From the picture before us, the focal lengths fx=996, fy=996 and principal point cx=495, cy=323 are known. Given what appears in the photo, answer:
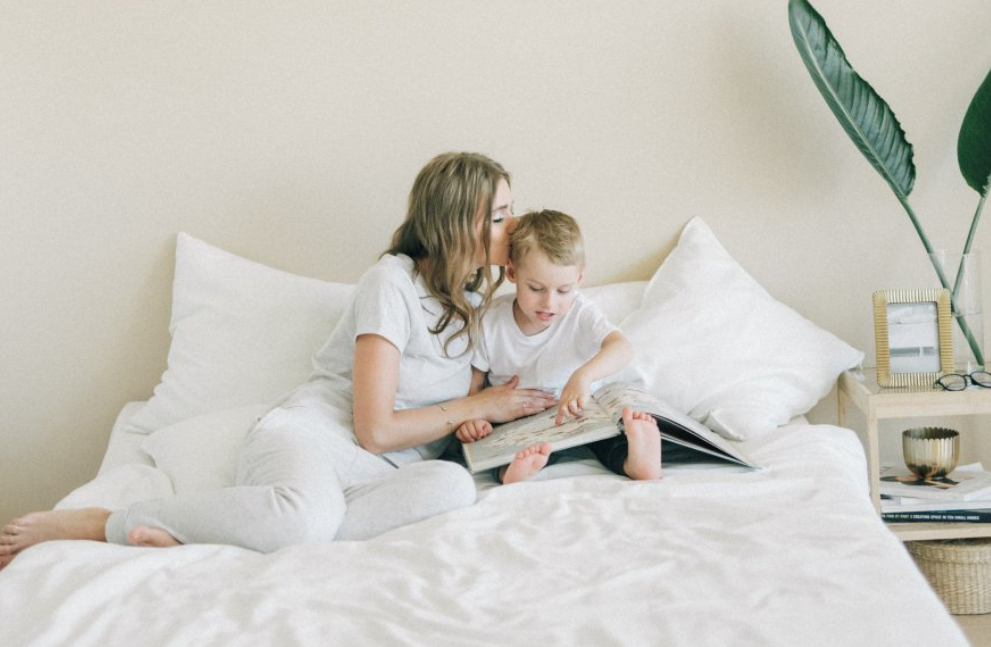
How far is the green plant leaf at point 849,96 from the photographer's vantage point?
196 cm

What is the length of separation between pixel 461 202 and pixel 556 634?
3.27 ft

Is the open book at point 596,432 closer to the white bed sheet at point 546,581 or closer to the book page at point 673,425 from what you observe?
the book page at point 673,425

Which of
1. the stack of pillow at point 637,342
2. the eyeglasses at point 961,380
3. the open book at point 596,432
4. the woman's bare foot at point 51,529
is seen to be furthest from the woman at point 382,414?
the eyeglasses at point 961,380

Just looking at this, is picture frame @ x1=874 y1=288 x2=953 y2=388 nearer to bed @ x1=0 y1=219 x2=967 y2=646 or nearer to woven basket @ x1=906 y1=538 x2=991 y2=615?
bed @ x1=0 y1=219 x2=967 y2=646

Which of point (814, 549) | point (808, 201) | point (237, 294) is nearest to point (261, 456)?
point (237, 294)

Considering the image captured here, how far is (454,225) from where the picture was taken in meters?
1.81

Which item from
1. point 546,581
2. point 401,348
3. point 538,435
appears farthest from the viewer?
point 401,348

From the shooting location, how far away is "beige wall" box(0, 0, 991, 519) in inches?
85.0

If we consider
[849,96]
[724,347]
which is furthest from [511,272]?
[849,96]

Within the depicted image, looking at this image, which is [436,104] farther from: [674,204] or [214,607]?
[214,607]

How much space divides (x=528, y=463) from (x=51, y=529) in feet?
2.33

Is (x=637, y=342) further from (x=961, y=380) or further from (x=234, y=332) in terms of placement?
(x=234, y=332)

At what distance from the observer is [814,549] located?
117cm

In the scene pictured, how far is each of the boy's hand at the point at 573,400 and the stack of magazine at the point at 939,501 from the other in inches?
26.6
